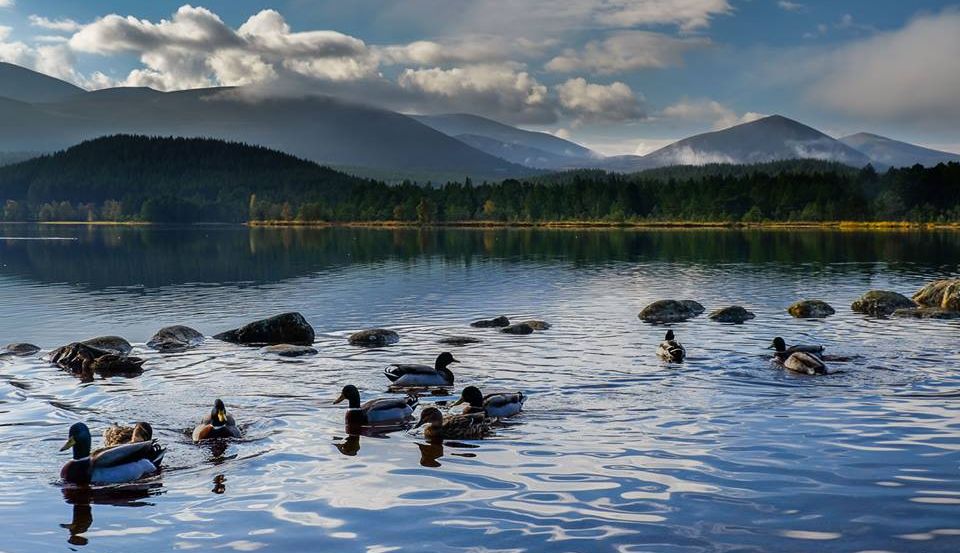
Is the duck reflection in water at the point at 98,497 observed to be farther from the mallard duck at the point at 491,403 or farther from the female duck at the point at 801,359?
the female duck at the point at 801,359

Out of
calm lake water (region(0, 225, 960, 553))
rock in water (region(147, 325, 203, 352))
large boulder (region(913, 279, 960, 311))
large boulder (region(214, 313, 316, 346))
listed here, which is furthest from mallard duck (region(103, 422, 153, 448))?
large boulder (region(913, 279, 960, 311))

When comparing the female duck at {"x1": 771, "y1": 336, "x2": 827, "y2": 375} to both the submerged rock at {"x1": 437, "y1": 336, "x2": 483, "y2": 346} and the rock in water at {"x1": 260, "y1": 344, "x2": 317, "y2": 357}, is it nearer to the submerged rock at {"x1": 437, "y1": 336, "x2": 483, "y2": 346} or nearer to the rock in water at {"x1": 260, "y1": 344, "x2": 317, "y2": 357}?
the submerged rock at {"x1": 437, "y1": 336, "x2": 483, "y2": 346}

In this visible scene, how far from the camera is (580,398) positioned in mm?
24938

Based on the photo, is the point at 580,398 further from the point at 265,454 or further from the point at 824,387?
the point at 265,454

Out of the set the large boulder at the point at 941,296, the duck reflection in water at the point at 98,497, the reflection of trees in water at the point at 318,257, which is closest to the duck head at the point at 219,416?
the duck reflection in water at the point at 98,497

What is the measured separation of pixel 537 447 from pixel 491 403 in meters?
2.87

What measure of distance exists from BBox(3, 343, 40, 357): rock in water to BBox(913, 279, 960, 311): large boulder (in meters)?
41.4

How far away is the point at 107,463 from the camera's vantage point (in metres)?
17.6

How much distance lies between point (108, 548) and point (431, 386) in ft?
45.7

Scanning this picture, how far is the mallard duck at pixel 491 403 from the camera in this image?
22.3 meters

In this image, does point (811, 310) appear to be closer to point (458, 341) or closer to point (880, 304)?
point (880, 304)

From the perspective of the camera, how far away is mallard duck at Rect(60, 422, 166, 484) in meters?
17.6

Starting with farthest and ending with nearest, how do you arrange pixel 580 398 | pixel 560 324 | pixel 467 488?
1. pixel 560 324
2. pixel 580 398
3. pixel 467 488

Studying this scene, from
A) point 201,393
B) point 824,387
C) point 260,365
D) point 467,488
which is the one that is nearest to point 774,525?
point 467,488
